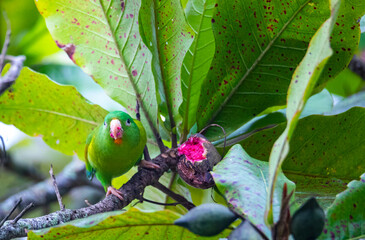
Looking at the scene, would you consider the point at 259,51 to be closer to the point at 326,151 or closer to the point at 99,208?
the point at 326,151

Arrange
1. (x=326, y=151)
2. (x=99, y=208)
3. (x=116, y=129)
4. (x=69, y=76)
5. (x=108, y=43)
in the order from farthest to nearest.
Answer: (x=69, y=76) → (x=116, y=129) → (x=108, y=43) → (x=326, y=151) → (x=99, y=208)

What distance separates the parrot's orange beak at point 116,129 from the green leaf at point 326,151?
60cm

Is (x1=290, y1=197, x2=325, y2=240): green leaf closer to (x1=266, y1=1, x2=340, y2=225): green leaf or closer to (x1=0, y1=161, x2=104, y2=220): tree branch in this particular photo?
(x1=266, y1=1, x2=340, y2=225): green leaf

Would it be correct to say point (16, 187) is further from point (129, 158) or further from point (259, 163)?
point (259, 163)

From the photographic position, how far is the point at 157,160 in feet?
4.15

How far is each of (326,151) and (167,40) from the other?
600 millimetres

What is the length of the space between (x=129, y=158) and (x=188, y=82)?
1.23 ft

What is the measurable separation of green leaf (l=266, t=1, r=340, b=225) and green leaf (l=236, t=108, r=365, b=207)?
0.48 metres

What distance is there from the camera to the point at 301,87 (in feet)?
2.43

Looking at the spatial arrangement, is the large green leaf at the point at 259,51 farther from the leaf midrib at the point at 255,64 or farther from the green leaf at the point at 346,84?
the green leaf at the point at 346,84

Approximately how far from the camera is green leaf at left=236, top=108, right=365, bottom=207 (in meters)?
1.21

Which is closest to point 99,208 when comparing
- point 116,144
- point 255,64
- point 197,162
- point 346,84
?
point 197,162

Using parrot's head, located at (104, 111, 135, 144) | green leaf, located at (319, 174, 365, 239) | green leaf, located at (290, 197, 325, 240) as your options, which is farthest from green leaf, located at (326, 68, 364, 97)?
green leaf, located at (290, 197, 325, 240)

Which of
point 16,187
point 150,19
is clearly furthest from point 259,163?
point 16,187
